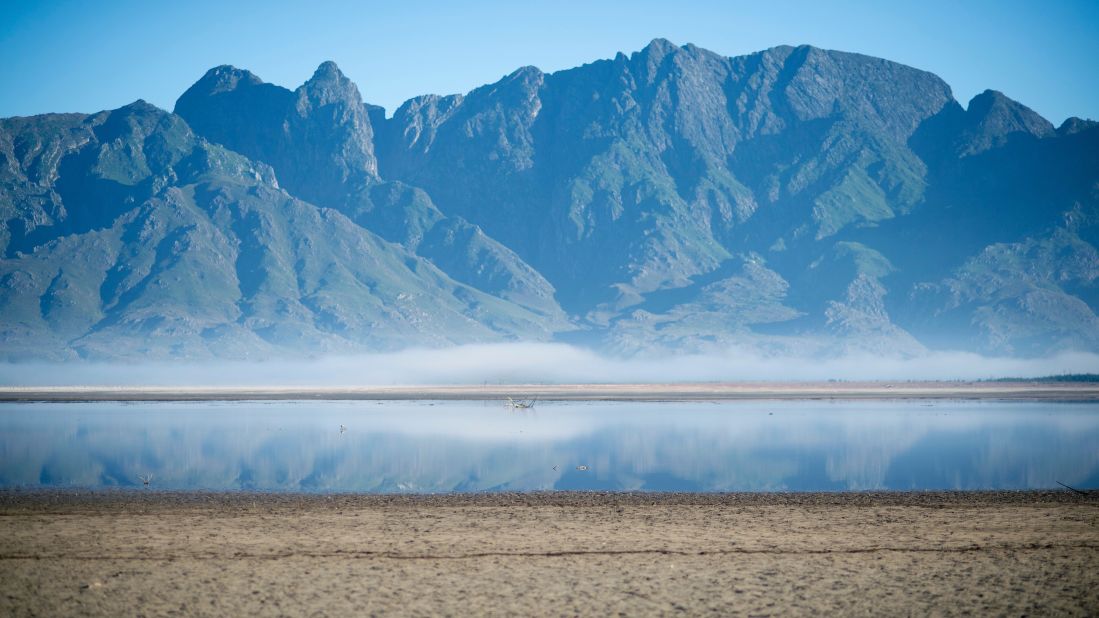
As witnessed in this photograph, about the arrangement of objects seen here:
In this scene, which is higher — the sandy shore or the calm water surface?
the sandy shore

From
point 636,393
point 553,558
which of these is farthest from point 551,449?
point 636,393

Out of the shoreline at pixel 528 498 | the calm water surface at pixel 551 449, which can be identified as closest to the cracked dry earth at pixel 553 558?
the shoreline at pixel 528 498

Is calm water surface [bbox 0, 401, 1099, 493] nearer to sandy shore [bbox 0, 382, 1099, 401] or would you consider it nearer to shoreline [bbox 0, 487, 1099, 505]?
shoreline [bbox 0, 487, 1099, 505]

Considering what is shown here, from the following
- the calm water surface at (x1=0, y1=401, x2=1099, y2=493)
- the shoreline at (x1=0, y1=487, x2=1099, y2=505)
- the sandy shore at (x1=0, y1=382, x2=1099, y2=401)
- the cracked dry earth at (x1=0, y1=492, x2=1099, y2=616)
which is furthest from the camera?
the sandy shore at (x1=0, y1=382, x2=1099, y2=401)

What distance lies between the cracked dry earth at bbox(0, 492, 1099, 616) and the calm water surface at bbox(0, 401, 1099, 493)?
27.6ft

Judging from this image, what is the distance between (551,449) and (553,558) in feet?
104

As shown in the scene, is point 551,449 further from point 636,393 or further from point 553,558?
point 636,393

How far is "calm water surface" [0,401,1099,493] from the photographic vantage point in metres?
44.5

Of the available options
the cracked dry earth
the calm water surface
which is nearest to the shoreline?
the cracked dry earth

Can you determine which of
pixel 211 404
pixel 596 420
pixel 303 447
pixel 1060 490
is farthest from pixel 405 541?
pixel 211 404

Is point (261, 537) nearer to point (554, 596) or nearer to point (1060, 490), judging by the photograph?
point (554, 596)

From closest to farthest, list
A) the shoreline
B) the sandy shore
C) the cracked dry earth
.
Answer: the cracked dry earth < the shoreline < the sandy shore

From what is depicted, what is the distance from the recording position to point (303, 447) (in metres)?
60.4

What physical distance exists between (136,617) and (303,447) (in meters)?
39.4
